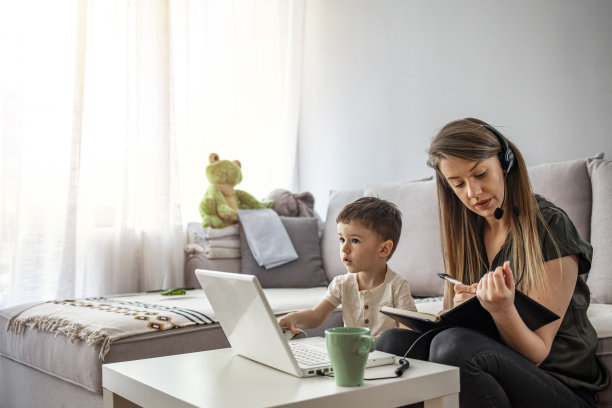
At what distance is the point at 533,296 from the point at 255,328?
538mm

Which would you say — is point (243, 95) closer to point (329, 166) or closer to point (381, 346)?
point (329, 166)

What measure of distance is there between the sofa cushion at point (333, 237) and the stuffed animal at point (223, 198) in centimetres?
32

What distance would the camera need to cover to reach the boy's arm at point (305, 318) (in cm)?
130

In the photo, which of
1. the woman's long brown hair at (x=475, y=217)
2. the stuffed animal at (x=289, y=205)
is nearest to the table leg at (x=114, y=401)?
the woman's long brown hair at (x=475, y=217)

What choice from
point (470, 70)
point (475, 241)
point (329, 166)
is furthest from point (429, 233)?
point (329, 166)

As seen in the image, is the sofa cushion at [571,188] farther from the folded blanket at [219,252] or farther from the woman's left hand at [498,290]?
the folded blanket at [219,252]

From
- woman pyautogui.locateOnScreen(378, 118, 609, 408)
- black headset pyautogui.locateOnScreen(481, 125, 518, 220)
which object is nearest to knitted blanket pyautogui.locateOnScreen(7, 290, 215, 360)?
woman pyautogui.locateOnScreen(378, 118, 609, 408)

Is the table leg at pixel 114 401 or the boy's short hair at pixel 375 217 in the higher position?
the boy's short hair at pixel 375 217

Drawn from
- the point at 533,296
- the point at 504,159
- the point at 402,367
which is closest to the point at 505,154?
the point at 504,159

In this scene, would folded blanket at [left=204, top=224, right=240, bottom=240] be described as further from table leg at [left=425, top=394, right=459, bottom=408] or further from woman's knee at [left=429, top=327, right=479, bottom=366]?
table leg at [left=425, top=394, right=459, bottom=408]

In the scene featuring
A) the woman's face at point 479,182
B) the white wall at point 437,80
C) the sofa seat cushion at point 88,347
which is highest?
the white wall at point 437,80

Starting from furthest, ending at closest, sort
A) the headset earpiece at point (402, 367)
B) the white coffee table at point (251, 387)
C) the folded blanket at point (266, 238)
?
1. the folded blanket at point (266, 238)
2. the headset earpiece at point (402, 367)
3. the white coffee table at point (251, 387)

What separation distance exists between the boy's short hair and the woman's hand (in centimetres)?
36

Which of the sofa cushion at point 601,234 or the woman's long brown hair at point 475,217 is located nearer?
the woman's long brown hair at point 475,217
